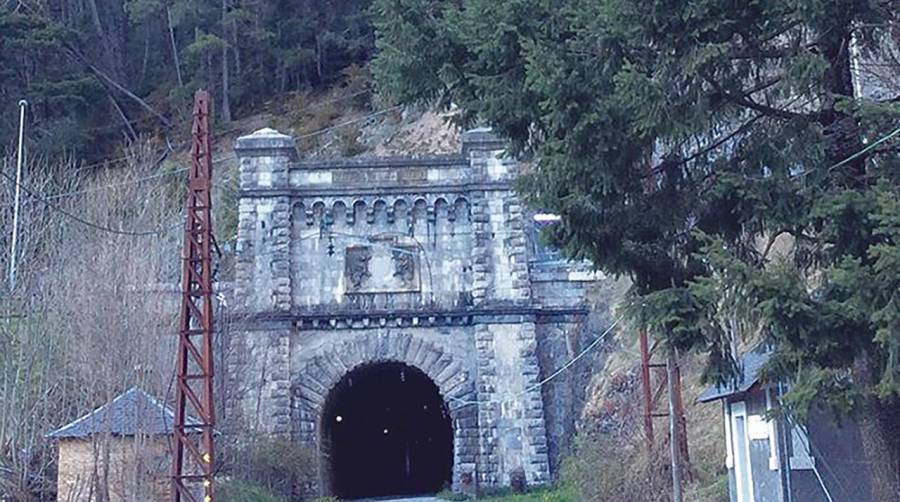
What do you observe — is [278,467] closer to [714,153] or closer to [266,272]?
[266,272]

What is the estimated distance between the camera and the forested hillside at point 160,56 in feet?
153

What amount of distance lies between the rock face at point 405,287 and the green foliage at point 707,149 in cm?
1876

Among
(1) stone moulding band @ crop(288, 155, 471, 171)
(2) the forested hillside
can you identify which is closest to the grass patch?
(1) stone moulding band @ crop(288, 155, 471, 171)

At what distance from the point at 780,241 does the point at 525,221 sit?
997 centimetres

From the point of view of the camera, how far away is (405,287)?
30.9 m

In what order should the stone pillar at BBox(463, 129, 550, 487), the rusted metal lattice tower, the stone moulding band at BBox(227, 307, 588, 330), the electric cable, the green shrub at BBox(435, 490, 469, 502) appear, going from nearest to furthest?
the rusted metal lattice tower → the green shrub at BBox(435, 490, 469, 502) → the stone pillar at BBox(463, 129, 550, 487) → the electric cable → the stone moulding band at BBox(227, 307, 588, 330)

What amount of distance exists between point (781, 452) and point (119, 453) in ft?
41.8

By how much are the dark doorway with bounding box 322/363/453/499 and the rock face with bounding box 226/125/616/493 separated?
4.51 meters

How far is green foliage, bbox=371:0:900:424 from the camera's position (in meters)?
9.39

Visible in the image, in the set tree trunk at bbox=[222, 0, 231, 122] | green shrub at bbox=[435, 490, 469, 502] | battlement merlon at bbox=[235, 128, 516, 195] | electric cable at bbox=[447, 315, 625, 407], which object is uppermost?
tree trunk at bbox=[222, 0, 231, 122]

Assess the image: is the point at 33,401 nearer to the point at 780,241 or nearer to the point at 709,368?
the point at 780,241

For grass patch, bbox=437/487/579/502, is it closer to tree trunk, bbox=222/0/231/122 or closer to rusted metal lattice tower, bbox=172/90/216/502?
rusted metal lattice tower, bbox=172/90/216/502

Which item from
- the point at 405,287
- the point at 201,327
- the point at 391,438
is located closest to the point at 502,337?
the point at 405,287

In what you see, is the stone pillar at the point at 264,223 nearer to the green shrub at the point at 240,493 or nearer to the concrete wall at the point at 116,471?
the green shrub at the point at 240,493
